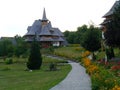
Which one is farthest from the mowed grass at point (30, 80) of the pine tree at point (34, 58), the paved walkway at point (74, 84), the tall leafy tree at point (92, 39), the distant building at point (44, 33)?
the distant building at point (44, 33)

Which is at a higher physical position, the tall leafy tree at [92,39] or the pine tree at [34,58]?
the tall leafy tree at [92,39]

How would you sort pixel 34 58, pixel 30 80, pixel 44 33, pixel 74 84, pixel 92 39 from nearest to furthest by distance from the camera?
pixel 74 84 → pixel 30 80 → pixel 34 58 → pixel 92 39 → pixel 44 33

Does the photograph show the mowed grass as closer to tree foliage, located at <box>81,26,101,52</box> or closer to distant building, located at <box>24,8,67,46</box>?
tree foliage, located at <box>81,26,101,52</box>

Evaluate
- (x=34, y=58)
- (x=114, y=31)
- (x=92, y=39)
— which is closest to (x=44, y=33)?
(x=92, y=39)

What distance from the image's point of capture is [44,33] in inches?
3676

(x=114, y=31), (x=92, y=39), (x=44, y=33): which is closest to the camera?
(x=114, y=31)

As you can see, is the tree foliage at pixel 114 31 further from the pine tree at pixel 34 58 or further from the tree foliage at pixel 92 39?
the tree foliage at pixel 92 39

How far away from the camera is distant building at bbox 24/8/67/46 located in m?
93.9

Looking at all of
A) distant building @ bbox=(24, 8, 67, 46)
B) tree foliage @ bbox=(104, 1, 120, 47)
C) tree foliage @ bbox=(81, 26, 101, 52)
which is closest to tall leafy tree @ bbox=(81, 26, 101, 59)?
tree foliage @ bbox=(81, 26, 101, 52)

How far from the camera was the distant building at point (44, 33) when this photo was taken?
93.9 m

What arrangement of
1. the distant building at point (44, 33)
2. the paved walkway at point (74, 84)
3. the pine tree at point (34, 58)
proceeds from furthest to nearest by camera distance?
the distant building at point (44, 33) → the pine tree at point (34, 58) → the paved walkway at point (74, 84)

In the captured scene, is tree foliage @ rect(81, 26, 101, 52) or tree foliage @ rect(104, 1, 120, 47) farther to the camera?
tree foliage @ rect(81, 26, 101, 52)

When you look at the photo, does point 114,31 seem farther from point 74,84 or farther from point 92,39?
point 92,39

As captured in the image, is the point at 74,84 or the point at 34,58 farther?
the point at 34,58
